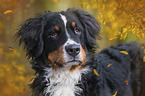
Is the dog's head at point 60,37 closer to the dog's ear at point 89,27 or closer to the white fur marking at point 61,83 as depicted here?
the dog's ear at point 89,27

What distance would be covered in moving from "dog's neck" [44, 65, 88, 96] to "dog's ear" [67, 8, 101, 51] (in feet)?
2.11

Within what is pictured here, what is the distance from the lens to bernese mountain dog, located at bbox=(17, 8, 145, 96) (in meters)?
2.73

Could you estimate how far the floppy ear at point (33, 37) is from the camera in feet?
9.72

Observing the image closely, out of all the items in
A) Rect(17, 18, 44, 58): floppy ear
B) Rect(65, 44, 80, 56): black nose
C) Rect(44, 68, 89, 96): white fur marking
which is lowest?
Rect(44, 68, 89, 96): white fur marking

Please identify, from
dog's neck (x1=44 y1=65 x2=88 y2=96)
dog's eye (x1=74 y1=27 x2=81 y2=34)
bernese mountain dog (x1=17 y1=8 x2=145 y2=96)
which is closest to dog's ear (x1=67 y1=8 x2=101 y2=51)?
bernese mountain dog (x1=17 y1=8 x2=145 y2=96)

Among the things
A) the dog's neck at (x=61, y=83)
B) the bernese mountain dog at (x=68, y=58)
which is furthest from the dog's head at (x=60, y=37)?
the dog's neck at (x=61, y=83)

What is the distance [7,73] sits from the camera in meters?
5.46

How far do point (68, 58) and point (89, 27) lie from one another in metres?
0.94

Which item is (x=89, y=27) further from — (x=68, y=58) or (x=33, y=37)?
(x=33, y=37)

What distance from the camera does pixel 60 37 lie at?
276 centimetres

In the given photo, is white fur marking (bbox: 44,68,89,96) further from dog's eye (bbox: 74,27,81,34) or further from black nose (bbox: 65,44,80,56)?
dog's eye (bbox: 74,27,81,34)

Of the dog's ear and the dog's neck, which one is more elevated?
the dog's ear

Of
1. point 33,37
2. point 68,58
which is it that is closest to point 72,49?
point 68,58

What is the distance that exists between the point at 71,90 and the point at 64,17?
4.19ft
